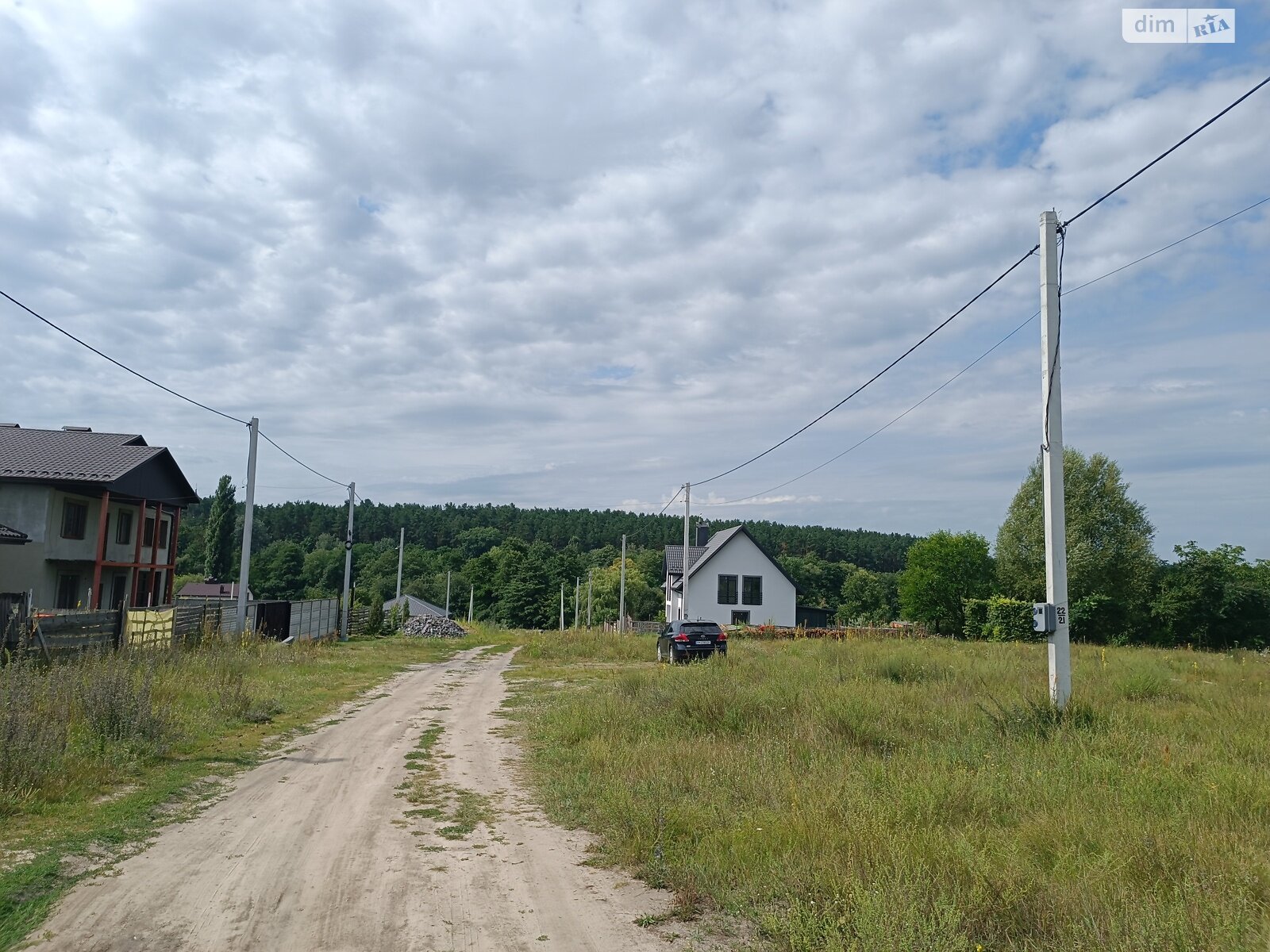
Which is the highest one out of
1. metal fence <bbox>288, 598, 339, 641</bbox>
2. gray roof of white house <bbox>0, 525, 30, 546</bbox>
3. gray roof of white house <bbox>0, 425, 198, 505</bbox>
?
gray roof of white house <bbox>0, 425, 198, 505</bbox>

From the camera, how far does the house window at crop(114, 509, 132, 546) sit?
35.9m

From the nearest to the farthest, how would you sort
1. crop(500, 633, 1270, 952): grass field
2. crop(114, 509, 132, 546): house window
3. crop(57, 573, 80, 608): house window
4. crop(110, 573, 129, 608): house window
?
crop(500, 633, 1270, 952): grass field
crop(57, 573, 80, 608): house window
crop(114, 509, 132, 546): house window
crop(110, 573, 129, 608): house window

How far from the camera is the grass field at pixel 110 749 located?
21.1 ft

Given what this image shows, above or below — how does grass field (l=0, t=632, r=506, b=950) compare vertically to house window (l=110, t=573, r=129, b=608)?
below

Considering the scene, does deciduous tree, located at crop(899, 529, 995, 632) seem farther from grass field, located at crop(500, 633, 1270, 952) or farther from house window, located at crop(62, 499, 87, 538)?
house window, located at crop(62, 499, 87, 538)

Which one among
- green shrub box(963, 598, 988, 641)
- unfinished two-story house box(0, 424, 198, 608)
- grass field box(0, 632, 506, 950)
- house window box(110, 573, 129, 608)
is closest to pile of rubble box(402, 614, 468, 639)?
house window box(110, 573, 129, 608)

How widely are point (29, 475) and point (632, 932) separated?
33792 mm

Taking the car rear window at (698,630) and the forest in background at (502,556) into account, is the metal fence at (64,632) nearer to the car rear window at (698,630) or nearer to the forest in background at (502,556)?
the car rear window at (698,630)

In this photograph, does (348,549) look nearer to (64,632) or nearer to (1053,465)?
(64,632)

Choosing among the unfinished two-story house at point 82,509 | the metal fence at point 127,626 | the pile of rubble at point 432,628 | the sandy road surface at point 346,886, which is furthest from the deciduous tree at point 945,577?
the sandy road surface at point 346,886

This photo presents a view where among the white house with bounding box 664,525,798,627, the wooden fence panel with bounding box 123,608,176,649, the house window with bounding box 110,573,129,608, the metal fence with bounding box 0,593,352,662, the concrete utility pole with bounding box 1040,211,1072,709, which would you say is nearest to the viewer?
the concrete utility pole with bounding box 1040,211,1072,709

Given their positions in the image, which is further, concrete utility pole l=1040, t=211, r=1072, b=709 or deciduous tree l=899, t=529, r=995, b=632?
deciduous tree l=899, t=529, r=995, b=632

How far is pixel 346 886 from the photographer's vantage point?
5.92 meters

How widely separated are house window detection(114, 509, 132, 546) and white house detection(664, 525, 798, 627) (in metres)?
33.2
